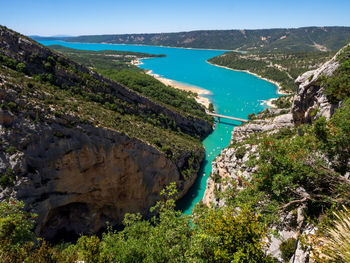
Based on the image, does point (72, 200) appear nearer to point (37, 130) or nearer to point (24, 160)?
point (24, 160)

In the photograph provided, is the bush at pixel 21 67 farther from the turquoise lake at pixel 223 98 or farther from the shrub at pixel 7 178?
the turquoise lake at pixel 223 98

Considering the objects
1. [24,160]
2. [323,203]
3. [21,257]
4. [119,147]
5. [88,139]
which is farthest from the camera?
[119,147]

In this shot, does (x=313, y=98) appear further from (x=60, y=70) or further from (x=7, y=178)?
(x=60, y=70)

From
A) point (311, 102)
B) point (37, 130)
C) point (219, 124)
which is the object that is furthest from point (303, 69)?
point (37, 130)

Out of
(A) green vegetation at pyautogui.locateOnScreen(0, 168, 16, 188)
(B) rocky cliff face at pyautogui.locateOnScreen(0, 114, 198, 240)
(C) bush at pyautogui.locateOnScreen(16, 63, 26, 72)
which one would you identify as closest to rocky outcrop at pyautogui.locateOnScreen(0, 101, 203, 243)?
(B) rocky cliff face at pyautogui.locateOnScreen(0, 114, 198, 240)

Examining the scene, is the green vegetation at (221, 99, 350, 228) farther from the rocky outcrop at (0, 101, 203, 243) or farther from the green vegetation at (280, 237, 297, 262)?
the rocky outcrop at (0, 101, 203, 243)
